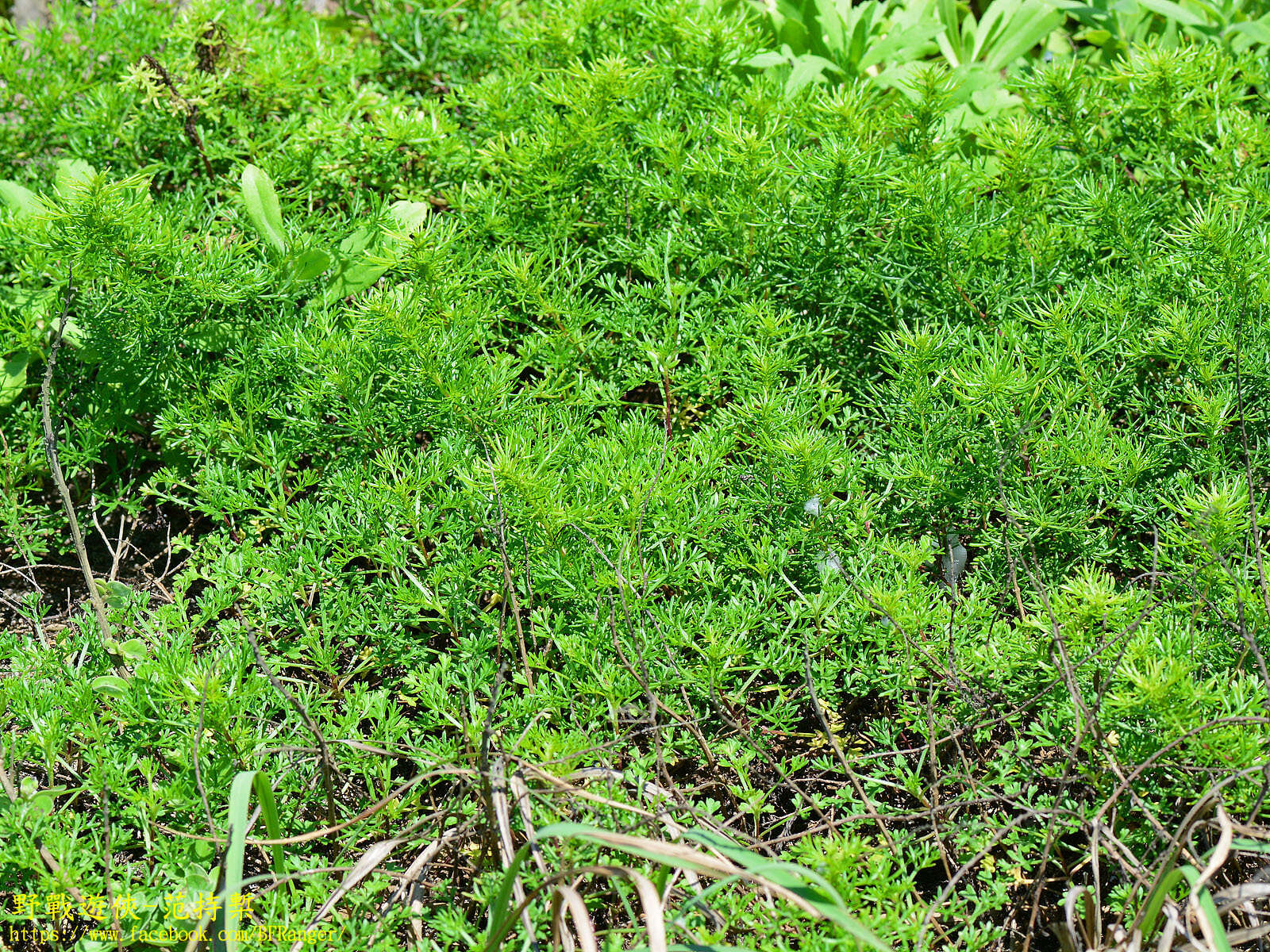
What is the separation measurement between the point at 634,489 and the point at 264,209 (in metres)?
1.36

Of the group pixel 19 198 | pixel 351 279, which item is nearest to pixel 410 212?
pixel 351 279

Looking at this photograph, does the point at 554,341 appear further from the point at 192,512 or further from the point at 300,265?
the point at 192,512

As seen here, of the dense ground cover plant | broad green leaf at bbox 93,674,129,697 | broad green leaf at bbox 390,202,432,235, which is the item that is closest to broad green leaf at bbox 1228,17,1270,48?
the dense ground cover plant

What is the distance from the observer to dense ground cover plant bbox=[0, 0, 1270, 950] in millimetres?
1800

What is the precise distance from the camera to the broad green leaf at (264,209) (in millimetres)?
2686

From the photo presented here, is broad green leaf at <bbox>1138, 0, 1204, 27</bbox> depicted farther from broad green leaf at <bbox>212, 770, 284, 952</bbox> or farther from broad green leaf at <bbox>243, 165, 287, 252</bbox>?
broad green leaf at <bbox>212, 770, 284, 952</bbox>

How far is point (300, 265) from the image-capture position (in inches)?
104

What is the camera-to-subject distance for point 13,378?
2.73 meters

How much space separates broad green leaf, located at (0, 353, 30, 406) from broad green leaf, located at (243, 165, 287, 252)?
29.5 inches

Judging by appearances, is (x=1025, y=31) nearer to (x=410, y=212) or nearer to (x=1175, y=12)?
(x=1175, y=12)

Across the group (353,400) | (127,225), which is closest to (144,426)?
(127,225)

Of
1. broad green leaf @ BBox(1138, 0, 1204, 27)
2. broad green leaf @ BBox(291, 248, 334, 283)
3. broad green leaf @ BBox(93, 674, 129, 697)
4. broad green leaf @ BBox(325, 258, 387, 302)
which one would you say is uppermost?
broad green leaf @ BBox(1138, 0, 1204, 27)

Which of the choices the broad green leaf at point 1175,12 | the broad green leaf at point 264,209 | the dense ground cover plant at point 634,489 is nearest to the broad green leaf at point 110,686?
the dense ground cover plant at point 634,489

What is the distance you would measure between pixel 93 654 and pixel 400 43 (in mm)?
2505
